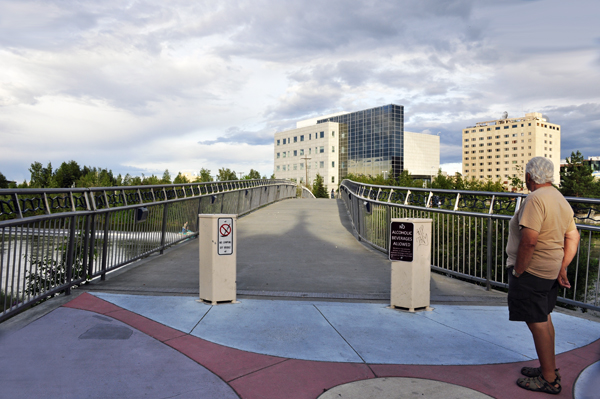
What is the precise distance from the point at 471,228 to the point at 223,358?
5588 millimetres

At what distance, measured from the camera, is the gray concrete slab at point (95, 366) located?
10.0ft

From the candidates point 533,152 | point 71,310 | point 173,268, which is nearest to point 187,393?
point 71,310

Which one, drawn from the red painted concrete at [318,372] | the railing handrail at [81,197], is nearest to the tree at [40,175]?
the railing handrail at [81,197]

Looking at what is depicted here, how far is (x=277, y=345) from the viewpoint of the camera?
3.97m

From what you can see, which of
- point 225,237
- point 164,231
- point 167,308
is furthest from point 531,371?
point 164,231

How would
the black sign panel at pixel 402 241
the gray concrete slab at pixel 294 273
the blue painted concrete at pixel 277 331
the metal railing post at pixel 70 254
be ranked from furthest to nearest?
the gray concrete slab at pixel 294 273 < the metal railing post at pixel 70 254 < the black sign panel at pixel 402 241 < the blue painted concrete at pixel 277 331

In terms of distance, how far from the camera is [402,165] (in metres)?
96.9

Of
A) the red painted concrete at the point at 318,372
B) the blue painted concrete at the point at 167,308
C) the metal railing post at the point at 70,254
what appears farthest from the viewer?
the metal railing post at the point at 70,254

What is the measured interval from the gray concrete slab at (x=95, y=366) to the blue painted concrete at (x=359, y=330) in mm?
583

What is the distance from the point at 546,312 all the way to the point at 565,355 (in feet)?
3.43

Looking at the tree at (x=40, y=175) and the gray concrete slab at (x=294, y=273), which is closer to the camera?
the gray concrete slab at (x=294, y=273)

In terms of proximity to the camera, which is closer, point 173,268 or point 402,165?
point 173,268

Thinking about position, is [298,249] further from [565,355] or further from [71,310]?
[565,355]

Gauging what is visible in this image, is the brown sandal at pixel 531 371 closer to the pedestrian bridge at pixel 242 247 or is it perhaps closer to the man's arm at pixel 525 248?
the man's arm at pixel 525 248
